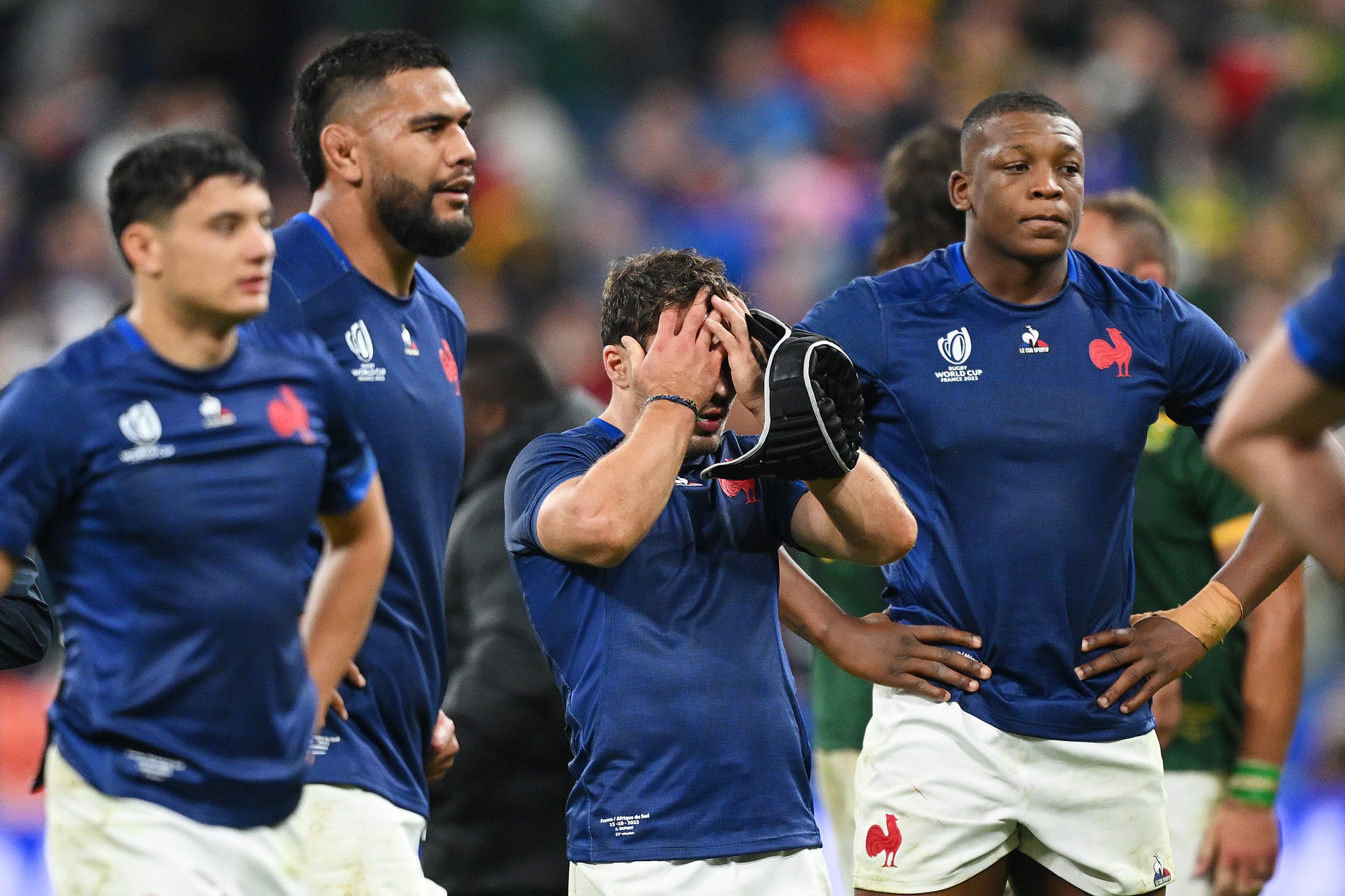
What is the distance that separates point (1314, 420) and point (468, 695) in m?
2.76

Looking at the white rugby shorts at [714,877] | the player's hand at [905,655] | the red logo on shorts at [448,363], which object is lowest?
the white rugby shorts at [714,877]

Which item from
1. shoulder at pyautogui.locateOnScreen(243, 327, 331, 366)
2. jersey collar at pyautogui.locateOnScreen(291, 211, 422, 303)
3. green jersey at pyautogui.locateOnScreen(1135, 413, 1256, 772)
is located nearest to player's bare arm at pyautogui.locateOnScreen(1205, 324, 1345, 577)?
shoulder at pyautogui.locateOnScreen(243, 327, 331, 366)

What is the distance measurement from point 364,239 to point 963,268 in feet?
4.95

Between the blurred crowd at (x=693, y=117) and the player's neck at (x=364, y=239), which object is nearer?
the player's neck at (x=364, y=239)

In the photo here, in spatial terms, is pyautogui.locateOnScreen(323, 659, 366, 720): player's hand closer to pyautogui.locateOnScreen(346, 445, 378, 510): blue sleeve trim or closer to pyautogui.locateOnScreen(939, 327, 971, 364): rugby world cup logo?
pyautogui.locateOnScreen(346, 445, 378, 510): blue sleeve trim

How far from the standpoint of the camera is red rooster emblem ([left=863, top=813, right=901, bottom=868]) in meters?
3.99

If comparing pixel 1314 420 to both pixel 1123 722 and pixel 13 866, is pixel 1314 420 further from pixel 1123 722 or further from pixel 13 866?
pixel 13 866

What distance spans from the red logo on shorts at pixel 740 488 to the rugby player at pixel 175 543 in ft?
3.32

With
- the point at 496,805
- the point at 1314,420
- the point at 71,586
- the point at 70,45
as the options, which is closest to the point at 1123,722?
the point at 1314,420

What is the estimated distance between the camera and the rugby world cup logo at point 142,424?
2.93m

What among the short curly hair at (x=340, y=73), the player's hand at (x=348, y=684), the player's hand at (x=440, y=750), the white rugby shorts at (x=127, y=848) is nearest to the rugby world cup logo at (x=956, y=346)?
the short curly hair at (x=340, y=73)

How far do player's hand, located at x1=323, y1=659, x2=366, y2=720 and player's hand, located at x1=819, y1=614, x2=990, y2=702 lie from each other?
1187 mm

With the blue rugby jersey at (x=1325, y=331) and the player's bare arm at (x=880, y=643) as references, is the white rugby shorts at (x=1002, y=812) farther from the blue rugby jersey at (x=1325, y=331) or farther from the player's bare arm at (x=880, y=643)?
the blue rugby jersey at (x=1325, y=331)

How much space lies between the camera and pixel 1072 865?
4.00 meters
